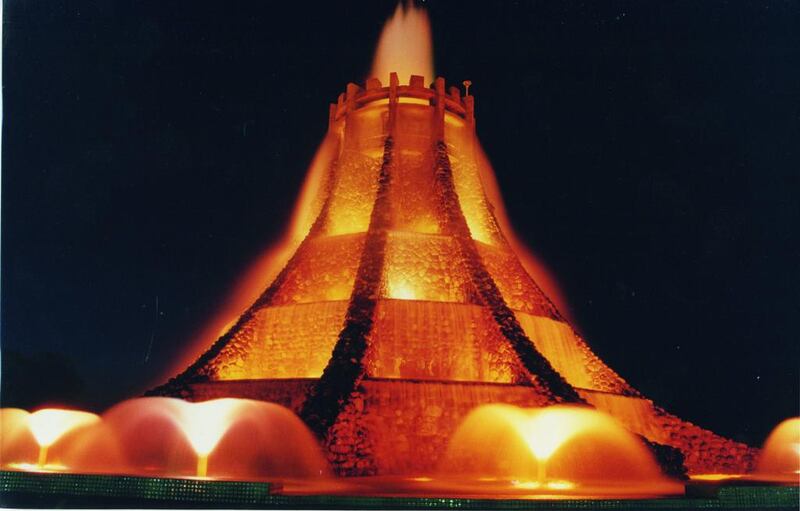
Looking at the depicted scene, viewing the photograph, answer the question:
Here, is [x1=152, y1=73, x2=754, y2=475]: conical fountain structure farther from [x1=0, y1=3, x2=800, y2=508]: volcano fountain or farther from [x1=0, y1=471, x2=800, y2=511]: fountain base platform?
[x1=0, y1=471, x2=800, y2=511]: fountain base platform

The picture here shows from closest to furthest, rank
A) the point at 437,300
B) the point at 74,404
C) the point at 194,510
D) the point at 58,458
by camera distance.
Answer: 1. the point at 194,510
2. the point at 58,458
3. the point at 437,300
4. the point at 74,404

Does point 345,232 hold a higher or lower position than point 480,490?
higher

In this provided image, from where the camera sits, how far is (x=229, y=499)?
6461 mm

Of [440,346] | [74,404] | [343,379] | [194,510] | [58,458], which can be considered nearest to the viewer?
[194,510]

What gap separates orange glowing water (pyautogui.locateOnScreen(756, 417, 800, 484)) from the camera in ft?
39.4

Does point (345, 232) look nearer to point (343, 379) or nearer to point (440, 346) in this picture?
point (440, 346)

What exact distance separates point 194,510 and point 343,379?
16.7 ft

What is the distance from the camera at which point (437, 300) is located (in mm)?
14422

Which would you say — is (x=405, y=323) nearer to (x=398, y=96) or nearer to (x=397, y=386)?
(x=397, y=386)

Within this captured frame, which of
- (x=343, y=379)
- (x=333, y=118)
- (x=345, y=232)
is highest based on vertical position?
(x=333, y=118)

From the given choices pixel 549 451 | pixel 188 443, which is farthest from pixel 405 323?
pixel 188 443

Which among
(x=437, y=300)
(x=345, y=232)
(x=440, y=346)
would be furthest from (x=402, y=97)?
(x=440, y=346)

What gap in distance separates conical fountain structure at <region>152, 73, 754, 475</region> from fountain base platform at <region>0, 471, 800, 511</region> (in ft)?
11.4

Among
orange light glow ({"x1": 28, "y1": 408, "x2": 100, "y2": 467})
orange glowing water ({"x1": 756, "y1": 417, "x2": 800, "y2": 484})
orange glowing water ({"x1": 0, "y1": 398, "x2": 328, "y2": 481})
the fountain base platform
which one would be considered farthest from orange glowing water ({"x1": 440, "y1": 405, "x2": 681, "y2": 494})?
orange light glow ({"x1": 28, "y1": 408, "x2": 100, "y2": 467})
